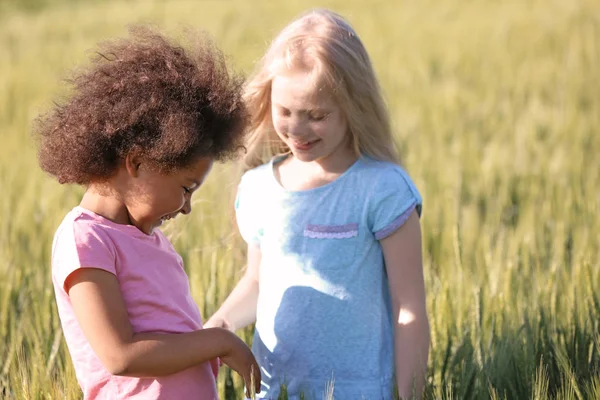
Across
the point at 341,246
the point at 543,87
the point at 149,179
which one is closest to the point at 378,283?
the point at 341,246

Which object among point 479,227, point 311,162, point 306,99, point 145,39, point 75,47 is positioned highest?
point 75,47

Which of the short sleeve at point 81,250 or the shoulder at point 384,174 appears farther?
the shoulder at point 384,174

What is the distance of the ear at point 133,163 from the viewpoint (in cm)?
150

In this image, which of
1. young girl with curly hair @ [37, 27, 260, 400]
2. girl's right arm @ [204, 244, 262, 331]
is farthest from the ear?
girl's right arm @ [204, 244, 262, 331]

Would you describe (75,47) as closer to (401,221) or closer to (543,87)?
(543,87)

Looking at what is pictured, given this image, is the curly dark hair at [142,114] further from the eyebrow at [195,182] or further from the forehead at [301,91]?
the forehead at [301,91]

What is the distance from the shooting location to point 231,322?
1950 mm

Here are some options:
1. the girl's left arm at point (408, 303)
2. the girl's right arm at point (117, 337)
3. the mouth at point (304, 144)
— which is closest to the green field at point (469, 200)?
the girl's left arm at point (408, 303)

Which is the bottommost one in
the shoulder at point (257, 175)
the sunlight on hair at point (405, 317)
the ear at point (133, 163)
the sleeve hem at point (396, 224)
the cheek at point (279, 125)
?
the sunlight on hair at point (405, 317)

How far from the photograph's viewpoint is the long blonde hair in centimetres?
183

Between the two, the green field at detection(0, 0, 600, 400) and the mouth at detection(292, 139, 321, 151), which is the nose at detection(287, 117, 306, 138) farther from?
the green field at detection(0, 0, 600, 400)

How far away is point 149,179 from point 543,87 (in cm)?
453

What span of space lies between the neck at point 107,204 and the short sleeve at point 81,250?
0.05 m

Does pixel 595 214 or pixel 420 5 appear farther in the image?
pixel 420 5
